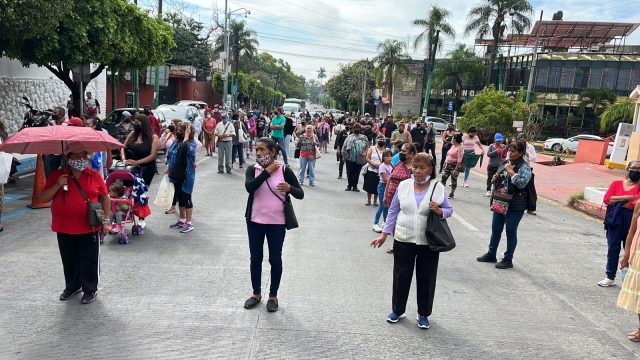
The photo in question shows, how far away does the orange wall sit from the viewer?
23.4 meters

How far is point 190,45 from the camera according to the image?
59.7 metres

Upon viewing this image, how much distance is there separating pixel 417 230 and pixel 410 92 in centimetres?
6013

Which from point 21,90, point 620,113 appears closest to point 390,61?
point 620,113

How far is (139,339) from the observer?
466cm

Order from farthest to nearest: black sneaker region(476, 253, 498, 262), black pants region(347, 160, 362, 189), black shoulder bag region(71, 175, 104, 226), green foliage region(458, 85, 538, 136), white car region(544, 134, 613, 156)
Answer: white car region(544, 134, 613, 156) → green foliage region(458, 85, 538, 136) → black pants region(347, 160, 362, 189) → black sneaker region(476, 253, 498, 262) → black shoulder bag region(71, 175, 104, 226)

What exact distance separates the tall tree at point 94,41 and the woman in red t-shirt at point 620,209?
1142 cm

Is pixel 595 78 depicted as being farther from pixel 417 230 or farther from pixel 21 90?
pixel 417 230

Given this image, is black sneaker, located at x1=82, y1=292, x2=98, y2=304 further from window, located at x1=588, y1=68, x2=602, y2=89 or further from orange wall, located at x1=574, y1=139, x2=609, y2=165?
window, located at x1=588, y1=68, x2=602, y2=89

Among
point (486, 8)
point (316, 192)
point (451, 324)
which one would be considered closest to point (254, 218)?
point (451, 324)

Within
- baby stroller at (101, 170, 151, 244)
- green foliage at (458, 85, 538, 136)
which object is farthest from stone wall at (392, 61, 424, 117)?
baby stroller at (101, 170, 151, 244)

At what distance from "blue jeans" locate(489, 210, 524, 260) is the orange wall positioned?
18464 millimetres

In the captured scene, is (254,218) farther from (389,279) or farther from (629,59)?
(629,59)

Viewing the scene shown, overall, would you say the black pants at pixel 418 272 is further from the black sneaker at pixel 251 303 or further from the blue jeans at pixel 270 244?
the black sneaker at pixel 251 303

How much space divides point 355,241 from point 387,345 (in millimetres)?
3728
